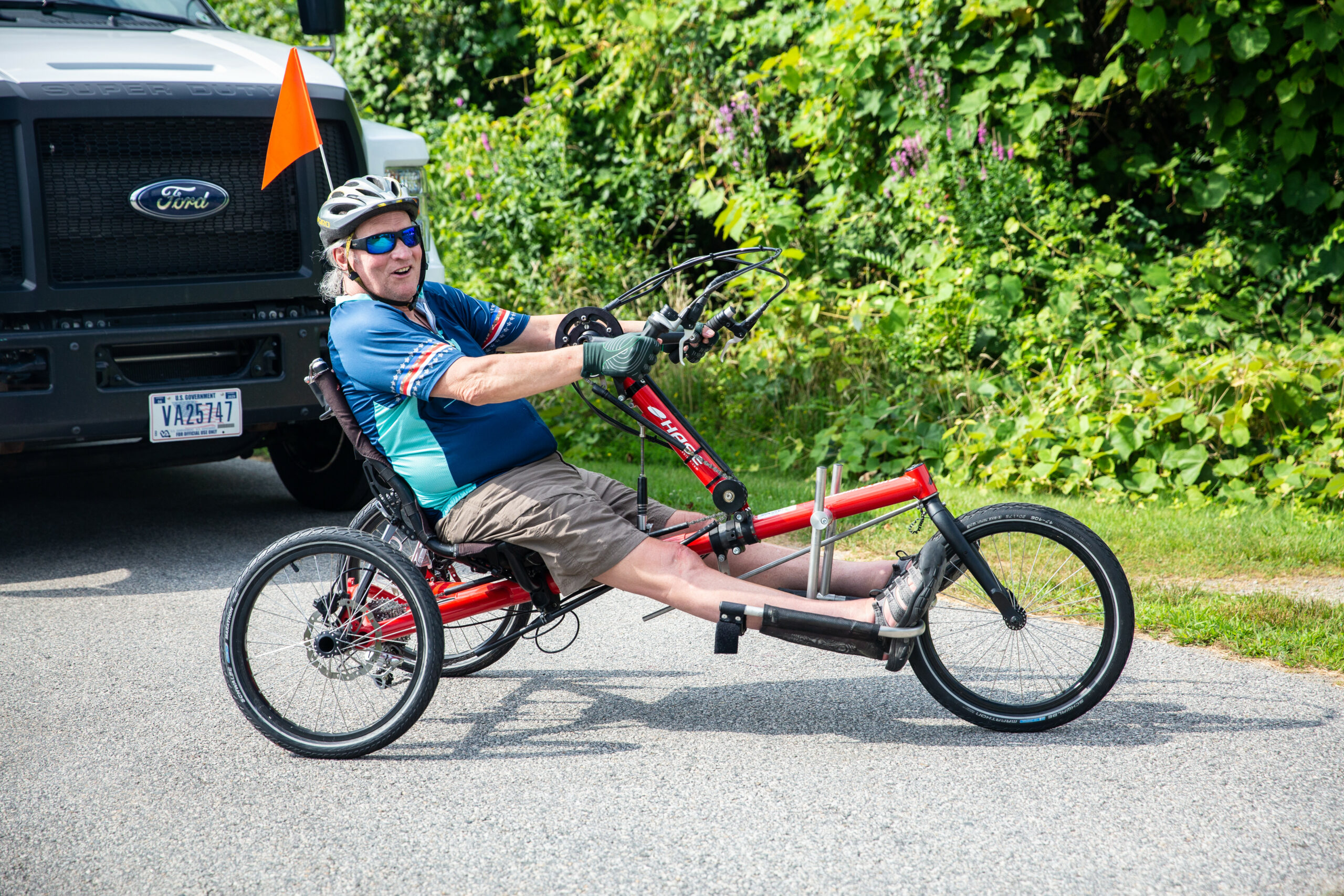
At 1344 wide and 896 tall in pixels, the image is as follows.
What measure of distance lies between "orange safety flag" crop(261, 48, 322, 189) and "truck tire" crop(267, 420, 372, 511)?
1.76 m

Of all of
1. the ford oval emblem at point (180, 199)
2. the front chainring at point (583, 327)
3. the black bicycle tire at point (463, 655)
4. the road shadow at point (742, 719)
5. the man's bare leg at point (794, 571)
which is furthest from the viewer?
the ford oval emblem at point (180, 199)

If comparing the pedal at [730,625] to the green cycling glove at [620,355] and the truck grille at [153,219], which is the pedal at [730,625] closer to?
the green cycling glove at [620,355]

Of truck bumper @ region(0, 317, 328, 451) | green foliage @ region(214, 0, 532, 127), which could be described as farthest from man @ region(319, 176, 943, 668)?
green foliage @ region(214, 0, 532, 127)

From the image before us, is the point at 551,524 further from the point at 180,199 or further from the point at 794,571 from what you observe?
the point at 180,199

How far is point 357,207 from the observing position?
3551mm

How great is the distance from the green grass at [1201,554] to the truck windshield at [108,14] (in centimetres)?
335

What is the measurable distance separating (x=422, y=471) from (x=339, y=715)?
2.75 ft

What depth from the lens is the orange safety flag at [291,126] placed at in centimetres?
→ 434

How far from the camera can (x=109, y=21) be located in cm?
580

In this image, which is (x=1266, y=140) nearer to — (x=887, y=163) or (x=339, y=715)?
(x=887, y=163)

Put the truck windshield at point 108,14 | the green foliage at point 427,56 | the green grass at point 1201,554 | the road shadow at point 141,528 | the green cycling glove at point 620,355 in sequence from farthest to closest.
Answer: the green foliage at point 427,56 → the truck windshield at point 108,14 → the road shadow at point 141,528 → the green grass at point 1201,554 → the green cycling glove at point 620,355

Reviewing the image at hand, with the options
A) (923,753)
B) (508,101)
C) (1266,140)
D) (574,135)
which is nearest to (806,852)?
(923,753)

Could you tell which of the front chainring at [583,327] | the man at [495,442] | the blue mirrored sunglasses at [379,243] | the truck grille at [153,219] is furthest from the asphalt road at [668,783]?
the truck grille at [153,219]

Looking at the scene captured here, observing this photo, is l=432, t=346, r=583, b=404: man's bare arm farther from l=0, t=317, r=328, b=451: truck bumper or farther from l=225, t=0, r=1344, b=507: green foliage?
l=225, t=0, r=1344, b=507: green foliage
